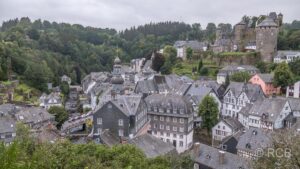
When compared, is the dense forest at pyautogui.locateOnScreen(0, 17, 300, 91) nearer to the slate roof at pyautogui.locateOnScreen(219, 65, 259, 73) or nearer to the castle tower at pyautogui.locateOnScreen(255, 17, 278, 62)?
the castle tower at pyautogui.locateOnScreen(255, 17, 278, 62)

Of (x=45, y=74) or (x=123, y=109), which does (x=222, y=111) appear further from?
(x=45, y=74)

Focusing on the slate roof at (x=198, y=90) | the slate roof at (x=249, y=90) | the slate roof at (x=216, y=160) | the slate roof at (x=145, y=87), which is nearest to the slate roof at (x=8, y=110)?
the slate roof at (x=145, y=87)

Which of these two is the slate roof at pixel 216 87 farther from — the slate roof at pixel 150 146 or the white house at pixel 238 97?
the slate roof at pixel 150 146

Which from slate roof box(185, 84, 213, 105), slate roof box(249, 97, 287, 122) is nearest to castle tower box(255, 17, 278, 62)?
slate roof box(185, 84, 213, 105)

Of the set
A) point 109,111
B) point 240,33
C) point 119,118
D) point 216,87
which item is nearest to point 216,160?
point 119,118

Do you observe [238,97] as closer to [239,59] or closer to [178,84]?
[178,84]

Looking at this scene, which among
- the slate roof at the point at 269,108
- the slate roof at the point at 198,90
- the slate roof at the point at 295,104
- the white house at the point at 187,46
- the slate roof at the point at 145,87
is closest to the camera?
the slate roof at the point at 269,108

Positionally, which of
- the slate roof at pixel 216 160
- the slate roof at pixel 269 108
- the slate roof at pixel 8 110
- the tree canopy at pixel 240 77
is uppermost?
the tree canopy at pixel 240 77
